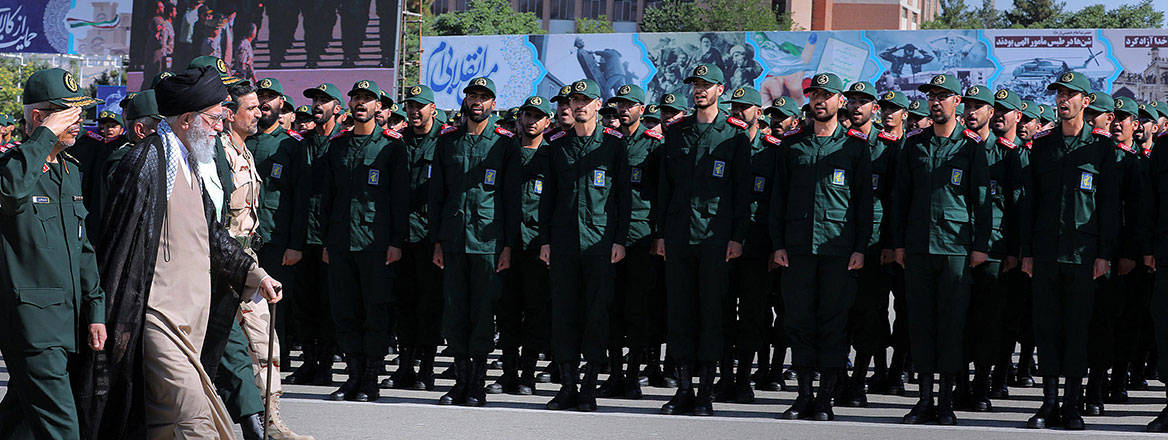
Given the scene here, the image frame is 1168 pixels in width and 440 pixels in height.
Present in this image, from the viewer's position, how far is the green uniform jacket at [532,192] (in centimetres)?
1002

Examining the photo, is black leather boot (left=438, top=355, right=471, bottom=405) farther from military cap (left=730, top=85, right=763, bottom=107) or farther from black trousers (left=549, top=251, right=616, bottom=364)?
military cap (left=730, top=85, right=763, bottom=107)

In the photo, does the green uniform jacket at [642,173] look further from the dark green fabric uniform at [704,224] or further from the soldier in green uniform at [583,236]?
the dark green fabric uniform at [704,224]

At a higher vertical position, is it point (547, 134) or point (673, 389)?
point (547, 134)

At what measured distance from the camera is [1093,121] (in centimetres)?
978

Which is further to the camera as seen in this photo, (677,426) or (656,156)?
(656,156)

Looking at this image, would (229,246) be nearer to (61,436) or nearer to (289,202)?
(61,436)

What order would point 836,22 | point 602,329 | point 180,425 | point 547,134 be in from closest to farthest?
1. point 180,425
2. point 602,329
3. point 547,134
4. point 836,22

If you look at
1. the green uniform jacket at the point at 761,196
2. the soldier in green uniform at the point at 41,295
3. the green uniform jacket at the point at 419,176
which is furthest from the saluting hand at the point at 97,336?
the green uniform jacket at the point at 419,176

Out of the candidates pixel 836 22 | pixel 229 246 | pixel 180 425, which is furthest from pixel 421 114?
pixel 836 22

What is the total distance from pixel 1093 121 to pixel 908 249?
1.80 metres

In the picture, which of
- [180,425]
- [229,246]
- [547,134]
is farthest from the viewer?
[547,134]

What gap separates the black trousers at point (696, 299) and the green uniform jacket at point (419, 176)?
85.1 inches

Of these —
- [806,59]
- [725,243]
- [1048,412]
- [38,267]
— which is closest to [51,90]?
[38,267]

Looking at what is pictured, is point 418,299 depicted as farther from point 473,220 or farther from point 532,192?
point 473,220
